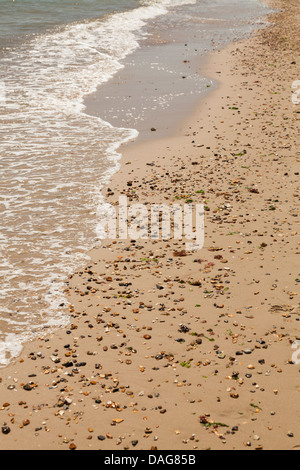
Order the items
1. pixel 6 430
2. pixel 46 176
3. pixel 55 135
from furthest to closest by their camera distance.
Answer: pixel 55 135 → pixel 46 176 → pixel 6 430

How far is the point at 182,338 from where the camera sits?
6488mm

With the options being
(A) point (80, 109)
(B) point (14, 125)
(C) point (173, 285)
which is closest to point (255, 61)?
(A) point (80, 109)

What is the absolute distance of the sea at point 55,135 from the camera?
772cm

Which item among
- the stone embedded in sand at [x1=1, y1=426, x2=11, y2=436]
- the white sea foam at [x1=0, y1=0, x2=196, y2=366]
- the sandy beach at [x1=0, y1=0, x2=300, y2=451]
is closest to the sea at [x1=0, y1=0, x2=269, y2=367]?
the white sea foam at [x1=0, y1=0, x2=196, y2=366]

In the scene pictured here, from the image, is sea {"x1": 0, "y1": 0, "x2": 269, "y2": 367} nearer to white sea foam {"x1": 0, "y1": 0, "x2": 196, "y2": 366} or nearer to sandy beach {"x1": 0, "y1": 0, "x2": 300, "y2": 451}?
white sea foam {"x1": 0, "y1": 0, "x2": 196, "y2": 366}

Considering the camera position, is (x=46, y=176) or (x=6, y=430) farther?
(x=46, y=176)

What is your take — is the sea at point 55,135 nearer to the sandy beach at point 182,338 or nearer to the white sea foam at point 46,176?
the white sea foam at point 46,176

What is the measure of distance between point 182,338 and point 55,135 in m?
8.77

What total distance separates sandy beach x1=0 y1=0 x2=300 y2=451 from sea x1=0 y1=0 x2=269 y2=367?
0.45 meters

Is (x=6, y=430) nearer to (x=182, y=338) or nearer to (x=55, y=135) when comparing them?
(x=182, y=338)

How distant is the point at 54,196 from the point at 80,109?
20.5ft

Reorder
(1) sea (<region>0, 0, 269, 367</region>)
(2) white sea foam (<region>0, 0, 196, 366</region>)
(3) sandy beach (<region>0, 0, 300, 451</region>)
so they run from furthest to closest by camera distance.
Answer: (1) sea (<region>0, 0, 269, 367</region>), (2) white sea foam (<region>0, 0, 196, 366</region>), (3) sandy beach (<region>0, 0, 300, 451</region>)

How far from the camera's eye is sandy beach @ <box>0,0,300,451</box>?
5219 millimetres

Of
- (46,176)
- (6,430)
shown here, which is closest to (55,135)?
(46,176)
